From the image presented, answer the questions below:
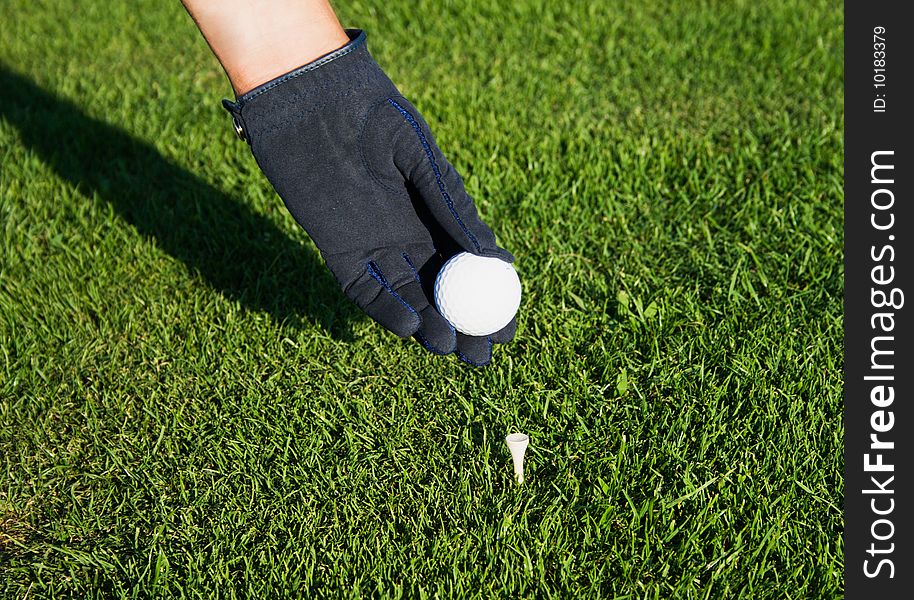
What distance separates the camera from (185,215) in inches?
209

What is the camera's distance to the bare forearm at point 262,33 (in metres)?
3.43

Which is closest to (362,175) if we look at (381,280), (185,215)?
(381,280)

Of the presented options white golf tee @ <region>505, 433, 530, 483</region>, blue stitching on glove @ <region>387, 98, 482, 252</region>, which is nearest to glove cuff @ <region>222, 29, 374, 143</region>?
blue stitching on glove @ <region>387, 98, 482, 252</region>

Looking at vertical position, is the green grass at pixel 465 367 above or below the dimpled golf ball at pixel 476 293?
below

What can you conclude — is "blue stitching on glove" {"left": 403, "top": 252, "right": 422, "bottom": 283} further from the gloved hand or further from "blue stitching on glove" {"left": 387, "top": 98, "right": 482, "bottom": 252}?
"blue stitching on glove" {"left": 387, "top": 98, "right": 482, "bottom": 252}

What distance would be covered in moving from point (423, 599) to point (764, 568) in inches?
44.6

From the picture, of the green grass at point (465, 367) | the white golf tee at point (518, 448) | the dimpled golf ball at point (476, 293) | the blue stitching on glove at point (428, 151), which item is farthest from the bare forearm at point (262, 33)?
the white golf tee at point (518, 448)

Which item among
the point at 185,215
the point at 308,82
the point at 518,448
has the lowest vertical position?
the point at 518,448

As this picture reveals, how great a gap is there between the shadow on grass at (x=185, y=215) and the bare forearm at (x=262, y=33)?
52.8 inches
